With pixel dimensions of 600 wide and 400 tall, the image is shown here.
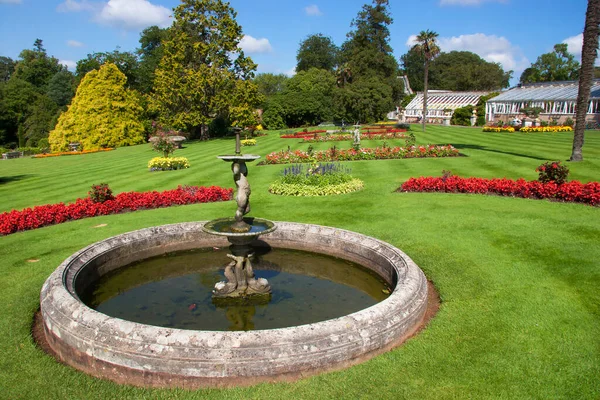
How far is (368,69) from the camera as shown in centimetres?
7025

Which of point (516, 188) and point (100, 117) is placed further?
point (100, 117)

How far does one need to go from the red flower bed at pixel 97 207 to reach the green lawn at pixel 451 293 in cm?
56

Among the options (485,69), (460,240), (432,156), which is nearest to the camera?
(460,240)

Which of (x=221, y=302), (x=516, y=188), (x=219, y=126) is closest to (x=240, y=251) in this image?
(x=221, y=302)

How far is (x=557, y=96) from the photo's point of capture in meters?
48.4

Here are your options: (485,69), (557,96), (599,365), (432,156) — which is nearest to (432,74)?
(485,69)

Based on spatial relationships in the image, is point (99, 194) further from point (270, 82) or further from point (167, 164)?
point (270, 82)

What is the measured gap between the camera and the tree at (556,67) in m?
84.6

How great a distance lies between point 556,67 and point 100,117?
90215mm

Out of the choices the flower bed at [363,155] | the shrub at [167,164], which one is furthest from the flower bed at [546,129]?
the shrub at [167,164]

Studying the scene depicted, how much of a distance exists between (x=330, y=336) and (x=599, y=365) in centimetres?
342

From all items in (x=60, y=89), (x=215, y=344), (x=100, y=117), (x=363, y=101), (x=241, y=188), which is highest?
(x=60, y=89)

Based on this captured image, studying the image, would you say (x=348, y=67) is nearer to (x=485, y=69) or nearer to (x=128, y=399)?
(x=485, y=69)

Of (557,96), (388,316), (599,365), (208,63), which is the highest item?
(208,63)
